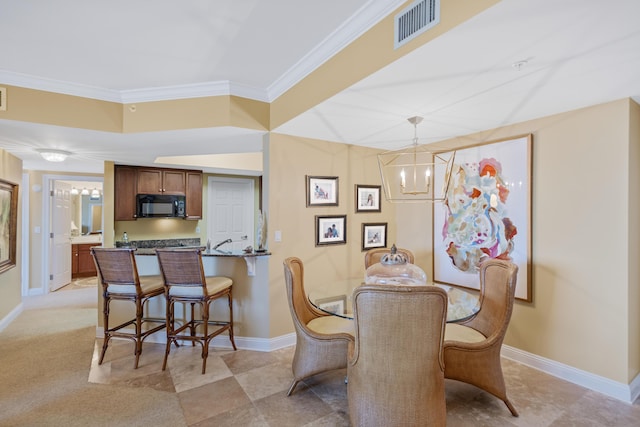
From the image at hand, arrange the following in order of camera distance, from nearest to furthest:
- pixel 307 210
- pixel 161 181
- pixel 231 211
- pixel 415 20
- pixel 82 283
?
pixel 415 20, pixel 307 210, pixel 161 181, pixel 231 211, pixel 82 283

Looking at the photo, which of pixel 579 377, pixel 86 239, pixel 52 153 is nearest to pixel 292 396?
pixel 579 377

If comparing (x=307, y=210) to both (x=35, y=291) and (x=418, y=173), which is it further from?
(x=35, y=291)

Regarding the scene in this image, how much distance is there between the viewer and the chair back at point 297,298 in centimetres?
238

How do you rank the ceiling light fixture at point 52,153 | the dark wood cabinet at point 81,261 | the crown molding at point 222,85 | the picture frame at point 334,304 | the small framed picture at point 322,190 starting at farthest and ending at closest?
the dark wood cabinet at point 81,261, the ceiling light fixture at point 52,153, the small framed picture at point 322,190, the picture frame at point 334,304, the crown molding at point 222,85

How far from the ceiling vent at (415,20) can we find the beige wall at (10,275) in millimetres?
4664

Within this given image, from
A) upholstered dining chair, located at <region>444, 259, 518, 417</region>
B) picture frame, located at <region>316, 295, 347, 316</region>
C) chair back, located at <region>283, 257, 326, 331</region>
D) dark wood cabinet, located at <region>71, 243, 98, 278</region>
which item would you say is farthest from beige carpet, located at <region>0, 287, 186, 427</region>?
dark wood cabinet, located at <region>71, 243, 98, 278</region>

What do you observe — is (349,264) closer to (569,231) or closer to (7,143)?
(569,231)

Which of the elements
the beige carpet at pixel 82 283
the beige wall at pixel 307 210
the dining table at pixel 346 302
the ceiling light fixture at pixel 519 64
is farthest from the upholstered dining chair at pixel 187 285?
the beige carpet at pixel 82 283

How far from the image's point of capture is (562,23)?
138cm

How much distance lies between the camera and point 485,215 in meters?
3.19

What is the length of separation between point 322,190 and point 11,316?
4.45 metres

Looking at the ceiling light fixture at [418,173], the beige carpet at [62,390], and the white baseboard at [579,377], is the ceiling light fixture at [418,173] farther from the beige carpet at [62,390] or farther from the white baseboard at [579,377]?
the beige carpet at [62,390]

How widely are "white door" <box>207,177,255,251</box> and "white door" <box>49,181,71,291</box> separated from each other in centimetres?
275

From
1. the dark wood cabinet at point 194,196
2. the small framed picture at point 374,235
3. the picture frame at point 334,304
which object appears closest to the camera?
the picture frame at point 334,304
